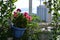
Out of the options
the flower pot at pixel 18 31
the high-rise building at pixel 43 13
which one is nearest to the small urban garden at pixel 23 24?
the flower pot at pixel 18 31

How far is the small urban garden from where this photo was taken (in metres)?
3.15

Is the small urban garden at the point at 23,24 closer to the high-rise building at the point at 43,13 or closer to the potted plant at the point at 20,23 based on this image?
the potted plant at the point at 20,23

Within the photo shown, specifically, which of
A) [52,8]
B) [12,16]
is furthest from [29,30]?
[52,8]

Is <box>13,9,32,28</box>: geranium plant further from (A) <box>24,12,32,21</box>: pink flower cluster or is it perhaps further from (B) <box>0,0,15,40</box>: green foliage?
(B) <box>0,0,15,40</box>: green foliage

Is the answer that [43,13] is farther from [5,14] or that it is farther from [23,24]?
[5,14]

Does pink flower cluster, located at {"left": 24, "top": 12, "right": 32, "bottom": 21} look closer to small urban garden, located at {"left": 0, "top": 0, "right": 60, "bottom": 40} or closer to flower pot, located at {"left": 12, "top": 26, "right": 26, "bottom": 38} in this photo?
small urban garden, located at {"left": 0, "top": 0, "right": 60, "bottom": 40}

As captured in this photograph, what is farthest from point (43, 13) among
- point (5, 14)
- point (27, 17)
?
point (5, 14)

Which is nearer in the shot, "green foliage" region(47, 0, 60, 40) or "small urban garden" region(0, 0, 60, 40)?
"small urban garden" region(0, 0, 60, 40)

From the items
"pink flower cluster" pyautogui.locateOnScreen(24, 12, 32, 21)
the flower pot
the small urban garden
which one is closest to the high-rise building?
the small urban garden

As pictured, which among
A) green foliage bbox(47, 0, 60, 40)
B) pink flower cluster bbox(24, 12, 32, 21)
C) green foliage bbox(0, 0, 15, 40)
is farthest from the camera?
green foliage bbox(47, 0, 60, 40)

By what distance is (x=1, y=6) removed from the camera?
3109 millimetres

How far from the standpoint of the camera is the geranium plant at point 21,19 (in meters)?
3.19

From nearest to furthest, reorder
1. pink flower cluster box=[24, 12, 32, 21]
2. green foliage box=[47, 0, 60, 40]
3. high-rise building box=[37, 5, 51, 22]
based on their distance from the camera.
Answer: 1. pink flower cluster box=[24, 12, 32, 21]
2. green foliage box=[47, 0, 60, 40]
3. high-rise building box=[37, 5, 51, 22]

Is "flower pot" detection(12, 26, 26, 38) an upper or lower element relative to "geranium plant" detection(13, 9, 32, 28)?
lower
